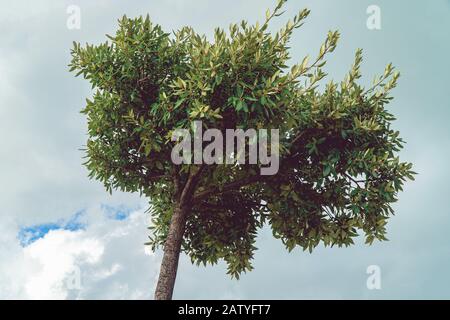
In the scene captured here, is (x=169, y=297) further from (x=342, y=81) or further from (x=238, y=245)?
(x=342, y=81)

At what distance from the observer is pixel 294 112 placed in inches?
551

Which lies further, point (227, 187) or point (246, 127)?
point (227, 187)

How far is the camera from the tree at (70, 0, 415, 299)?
44.0 ft

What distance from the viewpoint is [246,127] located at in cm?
1344

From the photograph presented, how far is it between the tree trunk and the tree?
0.03 metres

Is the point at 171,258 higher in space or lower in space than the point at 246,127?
lower

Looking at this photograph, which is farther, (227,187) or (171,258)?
(227,187)

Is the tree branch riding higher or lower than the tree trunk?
higher

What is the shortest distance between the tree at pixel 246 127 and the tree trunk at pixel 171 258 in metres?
0.03

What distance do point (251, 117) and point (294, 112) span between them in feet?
4.41

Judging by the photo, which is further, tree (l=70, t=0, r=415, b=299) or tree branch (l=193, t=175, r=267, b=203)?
tree branch (l=193, t=175, r=267, b=203)

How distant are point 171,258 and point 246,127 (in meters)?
4.62

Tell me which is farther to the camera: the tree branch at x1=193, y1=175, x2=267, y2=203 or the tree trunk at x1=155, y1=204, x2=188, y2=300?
the tree branch at x1=193, y1=175, x2=267, y2=203

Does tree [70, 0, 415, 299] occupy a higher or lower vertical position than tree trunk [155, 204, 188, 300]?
higher
